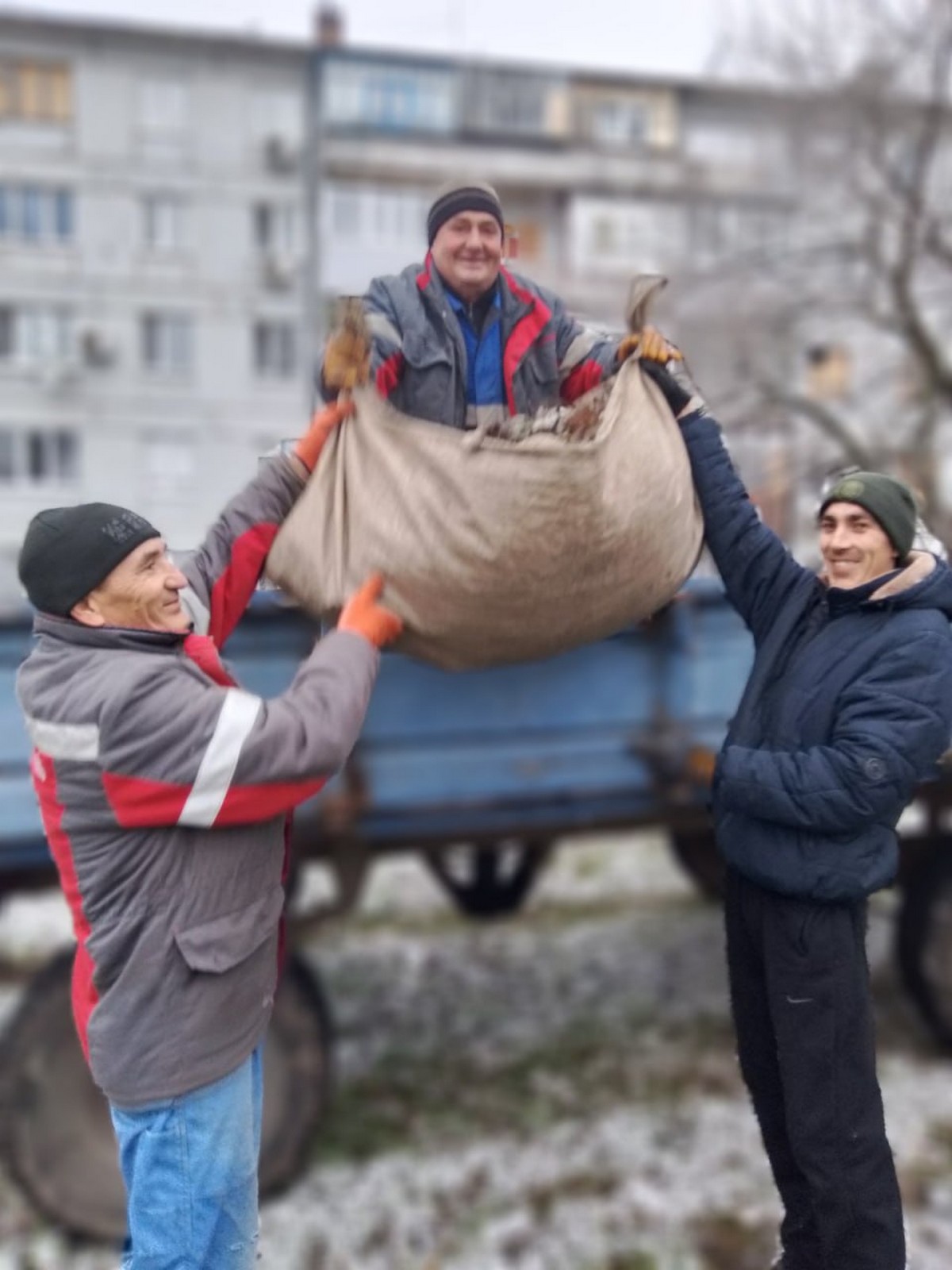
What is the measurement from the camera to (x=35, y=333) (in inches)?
754

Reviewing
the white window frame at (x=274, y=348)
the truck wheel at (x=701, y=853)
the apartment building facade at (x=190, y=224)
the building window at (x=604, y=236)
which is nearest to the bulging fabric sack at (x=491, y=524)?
the truck wheel at (x=701, y=853)

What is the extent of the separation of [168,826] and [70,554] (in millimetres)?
422

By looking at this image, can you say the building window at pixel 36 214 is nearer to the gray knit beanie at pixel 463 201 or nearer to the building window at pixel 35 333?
the building window at pixel 35 333

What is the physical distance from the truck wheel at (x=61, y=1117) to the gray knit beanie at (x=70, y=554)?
7.18ft

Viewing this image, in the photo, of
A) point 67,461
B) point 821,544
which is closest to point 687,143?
point 67,461

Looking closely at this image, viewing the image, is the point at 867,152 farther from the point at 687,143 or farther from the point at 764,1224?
the point at 687,143

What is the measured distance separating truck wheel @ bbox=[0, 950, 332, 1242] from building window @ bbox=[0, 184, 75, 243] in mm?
18333

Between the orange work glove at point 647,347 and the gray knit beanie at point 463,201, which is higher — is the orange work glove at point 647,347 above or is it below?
below

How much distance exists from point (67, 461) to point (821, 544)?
755 inches

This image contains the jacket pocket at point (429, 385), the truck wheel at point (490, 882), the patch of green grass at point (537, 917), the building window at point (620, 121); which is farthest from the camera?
the building window at point (620, 121)

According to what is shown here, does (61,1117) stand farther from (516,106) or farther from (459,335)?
(516,106)

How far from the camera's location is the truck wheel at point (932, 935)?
4.50 metres

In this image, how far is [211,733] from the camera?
5.33ft

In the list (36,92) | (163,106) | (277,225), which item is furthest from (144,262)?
(36,92)
